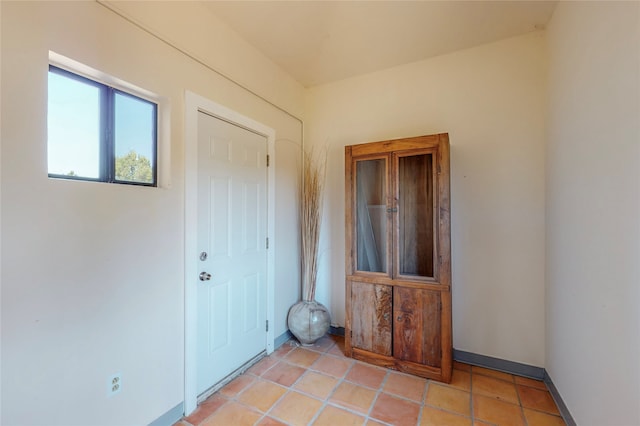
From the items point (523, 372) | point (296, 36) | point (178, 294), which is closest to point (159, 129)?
point (178, 294)

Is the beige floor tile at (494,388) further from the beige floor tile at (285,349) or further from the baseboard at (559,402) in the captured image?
the beige floor tile at (285,349)

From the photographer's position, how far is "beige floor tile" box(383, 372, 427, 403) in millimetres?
1967

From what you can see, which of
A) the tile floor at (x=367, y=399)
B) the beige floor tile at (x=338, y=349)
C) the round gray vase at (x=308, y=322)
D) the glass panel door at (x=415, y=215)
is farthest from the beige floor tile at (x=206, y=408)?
the glass panel door at (x=415, y=215)

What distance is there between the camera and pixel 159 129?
5.59 ft

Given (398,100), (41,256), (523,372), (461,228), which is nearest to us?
(41,256)

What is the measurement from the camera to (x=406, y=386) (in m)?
2.07

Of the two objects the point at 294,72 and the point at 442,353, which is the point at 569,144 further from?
the point at 294,72

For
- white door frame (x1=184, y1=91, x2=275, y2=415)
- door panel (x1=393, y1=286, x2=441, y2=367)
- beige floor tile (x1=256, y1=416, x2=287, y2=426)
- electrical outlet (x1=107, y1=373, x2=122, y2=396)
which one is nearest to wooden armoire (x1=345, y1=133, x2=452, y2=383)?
door panel (x1=393, y1=286, x2=441, y2=367)

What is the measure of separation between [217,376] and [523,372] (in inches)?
95.2

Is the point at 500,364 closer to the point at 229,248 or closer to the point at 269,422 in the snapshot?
the point at 269,422

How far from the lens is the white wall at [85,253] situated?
1106 mm

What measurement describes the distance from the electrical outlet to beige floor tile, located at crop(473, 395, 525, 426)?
2127 mm

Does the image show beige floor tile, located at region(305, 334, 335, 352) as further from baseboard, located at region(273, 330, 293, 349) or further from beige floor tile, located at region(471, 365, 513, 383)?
beige floor tile, located at region(471, 365, 513, 383)

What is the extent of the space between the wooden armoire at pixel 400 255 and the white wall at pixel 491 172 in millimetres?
376
